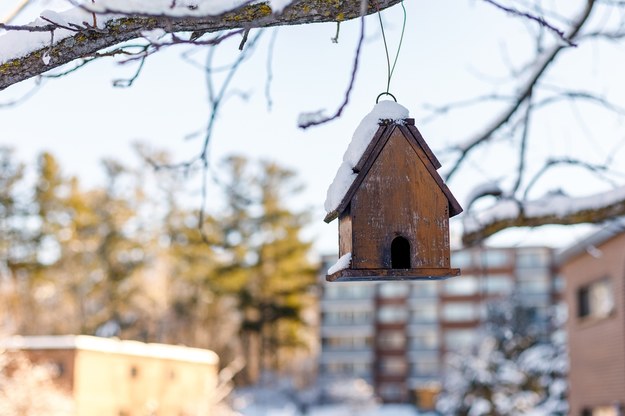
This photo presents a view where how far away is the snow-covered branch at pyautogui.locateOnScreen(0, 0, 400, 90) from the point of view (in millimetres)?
2338

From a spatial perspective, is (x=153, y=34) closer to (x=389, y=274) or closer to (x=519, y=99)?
(x=389, y=274)

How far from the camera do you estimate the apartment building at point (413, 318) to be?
4462cm

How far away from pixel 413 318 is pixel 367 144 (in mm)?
43653

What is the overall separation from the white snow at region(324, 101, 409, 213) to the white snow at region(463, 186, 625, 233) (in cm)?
280

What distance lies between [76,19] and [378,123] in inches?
42.4

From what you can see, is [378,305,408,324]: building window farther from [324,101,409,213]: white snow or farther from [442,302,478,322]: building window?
[324,101,409,213]: white snow

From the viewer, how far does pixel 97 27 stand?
2.34 metres

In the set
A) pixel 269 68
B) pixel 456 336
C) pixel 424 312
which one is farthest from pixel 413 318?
pixel 269 68

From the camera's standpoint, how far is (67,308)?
35469 millimetres

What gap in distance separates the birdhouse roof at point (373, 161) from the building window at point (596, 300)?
12.0 m

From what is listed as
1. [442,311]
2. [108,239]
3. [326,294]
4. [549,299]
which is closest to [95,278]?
[108,239]

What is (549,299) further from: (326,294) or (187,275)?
(187,275)

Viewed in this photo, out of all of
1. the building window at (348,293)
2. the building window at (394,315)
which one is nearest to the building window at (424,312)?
the building window at (394,315)

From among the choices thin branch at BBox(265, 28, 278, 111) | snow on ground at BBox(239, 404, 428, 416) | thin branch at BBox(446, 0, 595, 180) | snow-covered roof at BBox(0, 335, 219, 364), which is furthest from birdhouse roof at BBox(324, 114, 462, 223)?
snow on ground at BBox(239, 404, 428, 416)
